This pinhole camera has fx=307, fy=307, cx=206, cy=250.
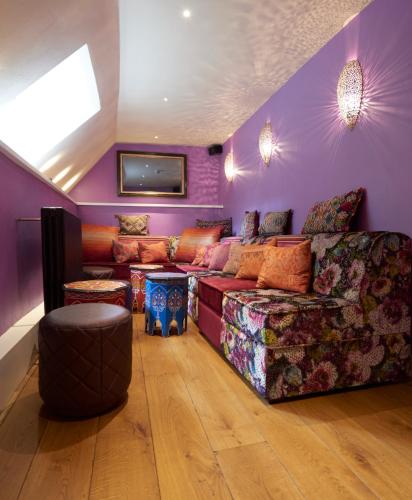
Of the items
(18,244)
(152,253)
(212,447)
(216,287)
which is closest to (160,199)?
(152,253)

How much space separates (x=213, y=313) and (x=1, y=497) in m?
1.52

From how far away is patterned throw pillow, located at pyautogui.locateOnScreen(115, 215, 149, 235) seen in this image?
4828 millimetres

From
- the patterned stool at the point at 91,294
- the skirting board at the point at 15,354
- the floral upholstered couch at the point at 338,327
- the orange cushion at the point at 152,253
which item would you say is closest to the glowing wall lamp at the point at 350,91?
the floral upholstered couch at the point at 338,327

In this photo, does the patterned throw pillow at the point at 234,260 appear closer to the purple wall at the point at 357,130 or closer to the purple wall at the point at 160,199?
the purple wall at the point at 357,130

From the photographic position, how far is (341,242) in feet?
6.09

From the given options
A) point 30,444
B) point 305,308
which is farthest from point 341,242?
point 30,444

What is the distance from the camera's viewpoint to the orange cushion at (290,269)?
77.4 inches

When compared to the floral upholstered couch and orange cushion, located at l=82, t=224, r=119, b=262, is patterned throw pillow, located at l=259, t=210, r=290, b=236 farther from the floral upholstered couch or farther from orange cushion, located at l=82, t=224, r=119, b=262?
orange cushion, located at l=82, t=224, r=119, b=262

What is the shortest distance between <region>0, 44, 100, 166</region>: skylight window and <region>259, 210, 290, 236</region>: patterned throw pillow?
6.71 feet

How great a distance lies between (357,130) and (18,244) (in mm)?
2372

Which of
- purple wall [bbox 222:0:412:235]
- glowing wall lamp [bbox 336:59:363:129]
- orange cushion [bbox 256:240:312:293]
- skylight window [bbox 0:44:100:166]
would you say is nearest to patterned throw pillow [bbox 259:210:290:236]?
purple wall [bbox 222:0:412:235]

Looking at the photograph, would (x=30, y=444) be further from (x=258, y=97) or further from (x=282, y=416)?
(x=258, y=97)

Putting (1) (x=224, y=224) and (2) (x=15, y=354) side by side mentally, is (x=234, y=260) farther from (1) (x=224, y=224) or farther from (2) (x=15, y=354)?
(2) (x=15, y=354)

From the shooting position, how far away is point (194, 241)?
4.41 m
